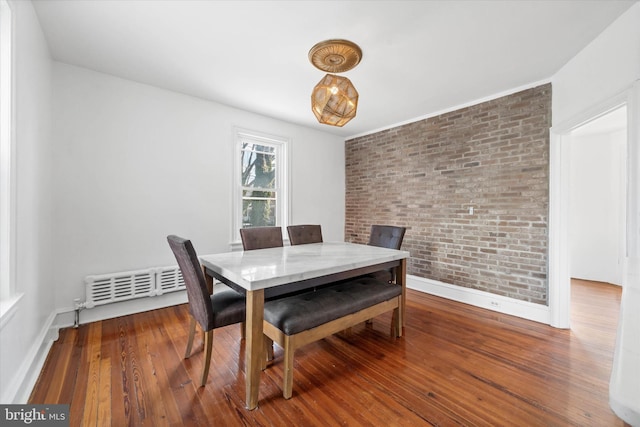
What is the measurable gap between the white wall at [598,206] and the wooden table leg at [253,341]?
4957 mm

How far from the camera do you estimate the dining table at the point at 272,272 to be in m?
1.56

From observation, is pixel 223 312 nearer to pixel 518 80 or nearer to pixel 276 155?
pixel 276 155

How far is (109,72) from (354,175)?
374cm

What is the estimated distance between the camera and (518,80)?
2.81 m

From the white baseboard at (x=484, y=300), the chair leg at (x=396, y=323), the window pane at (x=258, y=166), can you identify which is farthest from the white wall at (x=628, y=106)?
the window pane at (x=258, y=166)

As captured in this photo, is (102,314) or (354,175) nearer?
(102,314)

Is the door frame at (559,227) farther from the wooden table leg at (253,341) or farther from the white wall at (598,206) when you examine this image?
the wooden table leg at (253,341)

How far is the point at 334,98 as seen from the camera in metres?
2.12

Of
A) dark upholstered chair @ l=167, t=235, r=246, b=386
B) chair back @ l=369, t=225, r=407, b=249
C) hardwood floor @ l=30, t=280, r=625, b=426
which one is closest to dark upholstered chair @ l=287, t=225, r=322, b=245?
chair back @ l=369, t=225, r=407, b=249

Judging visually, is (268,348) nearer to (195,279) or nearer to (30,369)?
(195,279)

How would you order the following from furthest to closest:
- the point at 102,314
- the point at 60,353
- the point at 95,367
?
the point at 102,314 < the point at 60,353 < the point at 95,367

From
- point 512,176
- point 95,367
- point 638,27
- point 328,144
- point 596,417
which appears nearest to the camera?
point 596,417

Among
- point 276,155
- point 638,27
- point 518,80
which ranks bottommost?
point 276,155

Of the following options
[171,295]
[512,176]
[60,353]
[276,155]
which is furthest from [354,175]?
[60,353]
